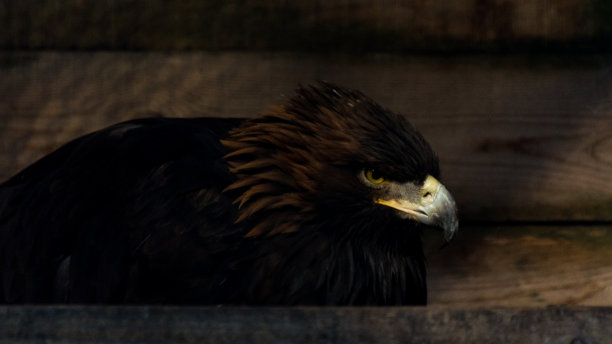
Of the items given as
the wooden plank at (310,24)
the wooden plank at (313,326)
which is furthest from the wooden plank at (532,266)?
the wooden plank at (313,326)

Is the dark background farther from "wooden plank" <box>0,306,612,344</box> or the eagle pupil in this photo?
"wooden plank" <box>0,306,612,344</box>

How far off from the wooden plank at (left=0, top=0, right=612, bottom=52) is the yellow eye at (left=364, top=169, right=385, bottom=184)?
535 millimetres

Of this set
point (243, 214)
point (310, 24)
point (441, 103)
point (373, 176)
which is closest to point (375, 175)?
point (373, 176)

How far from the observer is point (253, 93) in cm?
270

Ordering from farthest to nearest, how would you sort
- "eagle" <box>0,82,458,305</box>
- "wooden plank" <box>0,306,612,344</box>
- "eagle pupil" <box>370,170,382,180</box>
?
"eagle pupil" <box>370,170,382,180</box>, "eagle" <box>0,82,458,305</box>, "wooden plank" <box>0,306,612,344</box>

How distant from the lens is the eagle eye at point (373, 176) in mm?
2312

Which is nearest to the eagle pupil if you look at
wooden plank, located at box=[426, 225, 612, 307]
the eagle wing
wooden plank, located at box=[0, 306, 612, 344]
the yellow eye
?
the yellow eye

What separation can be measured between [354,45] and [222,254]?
878 mm

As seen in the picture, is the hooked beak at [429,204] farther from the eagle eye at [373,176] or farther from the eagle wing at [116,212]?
the eagle wing at [116,212]

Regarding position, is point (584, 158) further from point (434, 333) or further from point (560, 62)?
point (434, 333)

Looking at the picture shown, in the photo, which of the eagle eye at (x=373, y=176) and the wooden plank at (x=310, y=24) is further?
the wooden plank at (x=310, y=24)

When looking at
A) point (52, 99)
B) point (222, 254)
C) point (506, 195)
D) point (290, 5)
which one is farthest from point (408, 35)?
point (52, 99)

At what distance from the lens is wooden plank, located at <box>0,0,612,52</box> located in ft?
8.78

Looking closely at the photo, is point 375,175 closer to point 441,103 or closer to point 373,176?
point 373,176
